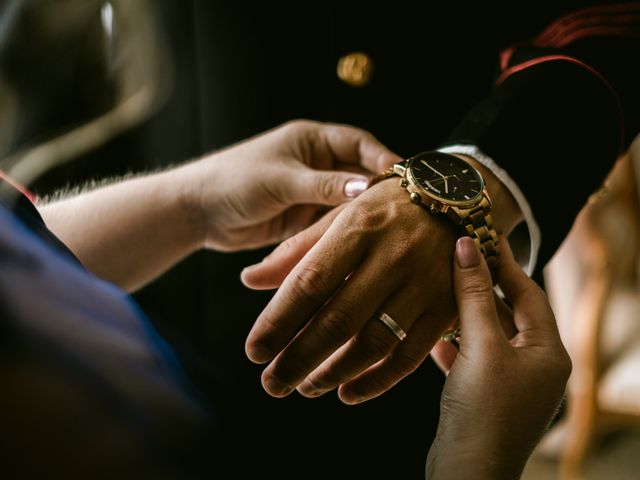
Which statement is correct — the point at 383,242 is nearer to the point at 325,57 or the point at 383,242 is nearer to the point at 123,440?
the point at 123,440

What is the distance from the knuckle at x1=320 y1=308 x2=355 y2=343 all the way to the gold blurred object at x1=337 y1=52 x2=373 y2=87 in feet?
1.90

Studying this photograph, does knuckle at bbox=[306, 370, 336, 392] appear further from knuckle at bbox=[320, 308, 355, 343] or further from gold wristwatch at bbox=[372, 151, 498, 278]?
gold wristwatch at bbox=[372, 151, 498, 278]

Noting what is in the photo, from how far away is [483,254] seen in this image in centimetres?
72

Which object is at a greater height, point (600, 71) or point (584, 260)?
point (600, 71)

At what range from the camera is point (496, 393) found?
538 millimetres

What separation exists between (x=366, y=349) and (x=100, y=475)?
1.36ft

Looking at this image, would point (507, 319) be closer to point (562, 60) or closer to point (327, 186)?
point (327, 186)

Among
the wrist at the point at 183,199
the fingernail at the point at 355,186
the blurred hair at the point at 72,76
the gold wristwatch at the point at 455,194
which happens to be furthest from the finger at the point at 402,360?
the blurred hair at the point at 72,76

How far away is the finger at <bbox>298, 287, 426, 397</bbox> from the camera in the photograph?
2.25ft

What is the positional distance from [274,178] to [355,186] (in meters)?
0.16

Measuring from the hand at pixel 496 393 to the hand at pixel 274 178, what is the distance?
0.36m

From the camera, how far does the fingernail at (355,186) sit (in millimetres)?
820

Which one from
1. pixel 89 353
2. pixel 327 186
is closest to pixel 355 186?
pixel 327 186

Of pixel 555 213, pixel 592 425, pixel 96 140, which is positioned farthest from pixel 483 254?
pixel 592 425
